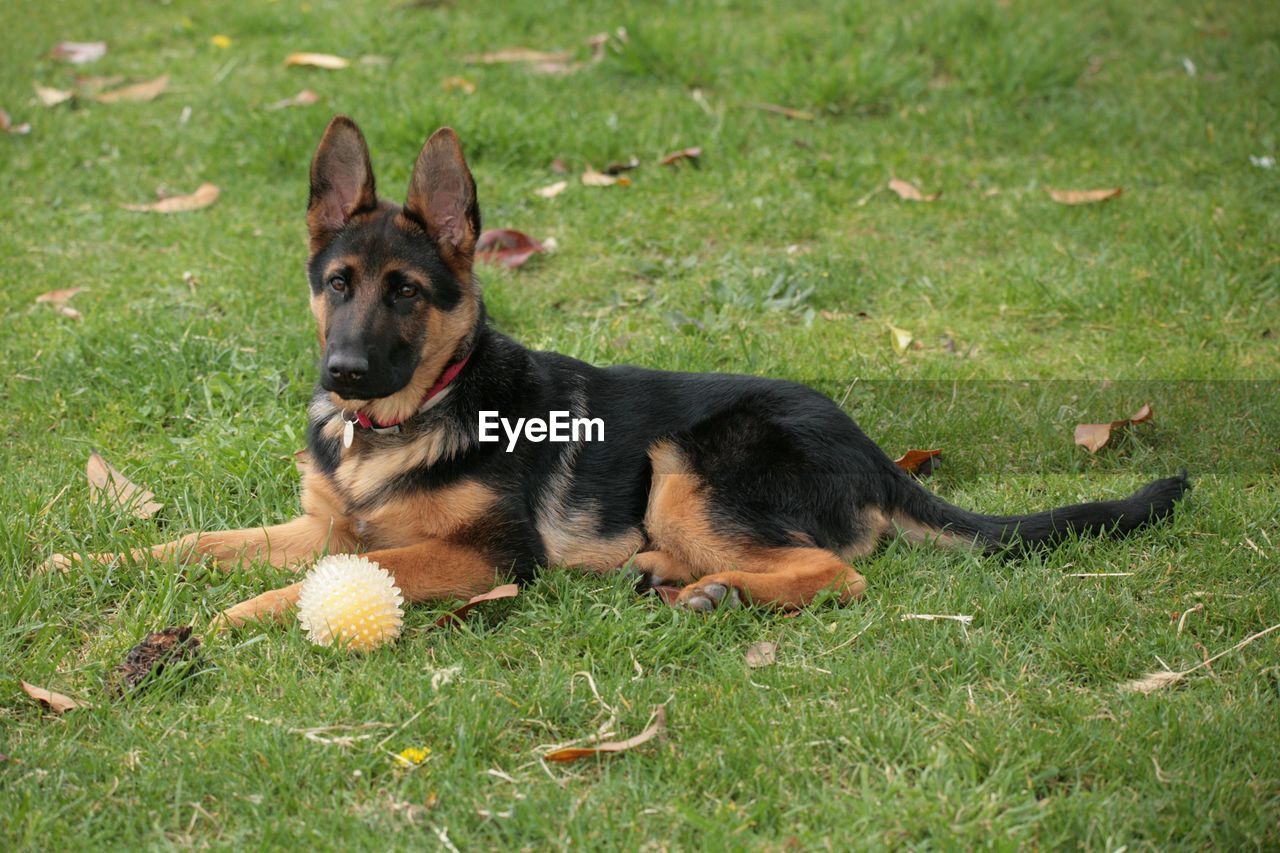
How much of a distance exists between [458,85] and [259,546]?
16.1 ft

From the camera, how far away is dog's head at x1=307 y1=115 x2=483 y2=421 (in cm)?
398

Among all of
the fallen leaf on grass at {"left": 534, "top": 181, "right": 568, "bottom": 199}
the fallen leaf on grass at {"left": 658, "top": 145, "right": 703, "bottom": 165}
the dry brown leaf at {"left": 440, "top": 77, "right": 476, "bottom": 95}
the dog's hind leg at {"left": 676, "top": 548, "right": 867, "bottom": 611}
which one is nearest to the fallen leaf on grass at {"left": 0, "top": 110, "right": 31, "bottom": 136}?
the dry brown leaf at {"left": 440, "top": 77, "right": 476, "bottom": 95}

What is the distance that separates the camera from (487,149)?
7.46 meters

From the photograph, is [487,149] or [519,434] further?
[487,149]

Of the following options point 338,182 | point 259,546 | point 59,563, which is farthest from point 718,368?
point 59,563

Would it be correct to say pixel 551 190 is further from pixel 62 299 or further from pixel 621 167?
pixel 62 299

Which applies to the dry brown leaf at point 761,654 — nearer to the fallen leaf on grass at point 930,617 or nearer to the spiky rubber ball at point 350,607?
the fallen leaf on grass at point 930,617

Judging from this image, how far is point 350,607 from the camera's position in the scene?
350 cm

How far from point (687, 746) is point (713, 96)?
6093 mm

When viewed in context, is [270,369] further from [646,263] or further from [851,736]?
[851,736]

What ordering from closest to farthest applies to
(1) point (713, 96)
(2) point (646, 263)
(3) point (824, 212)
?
(2) point (646, 263), (3) point (824, 212), (1) point (713, 96)

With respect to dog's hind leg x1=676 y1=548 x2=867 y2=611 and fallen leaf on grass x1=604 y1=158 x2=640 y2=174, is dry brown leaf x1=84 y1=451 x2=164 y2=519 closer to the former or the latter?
dog's hind leg x1=676 y1=548 x2=867 y2=611

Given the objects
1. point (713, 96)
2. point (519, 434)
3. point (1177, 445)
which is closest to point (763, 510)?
point (519, 434)

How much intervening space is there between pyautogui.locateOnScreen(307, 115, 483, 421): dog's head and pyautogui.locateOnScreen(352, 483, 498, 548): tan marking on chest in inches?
12.8
